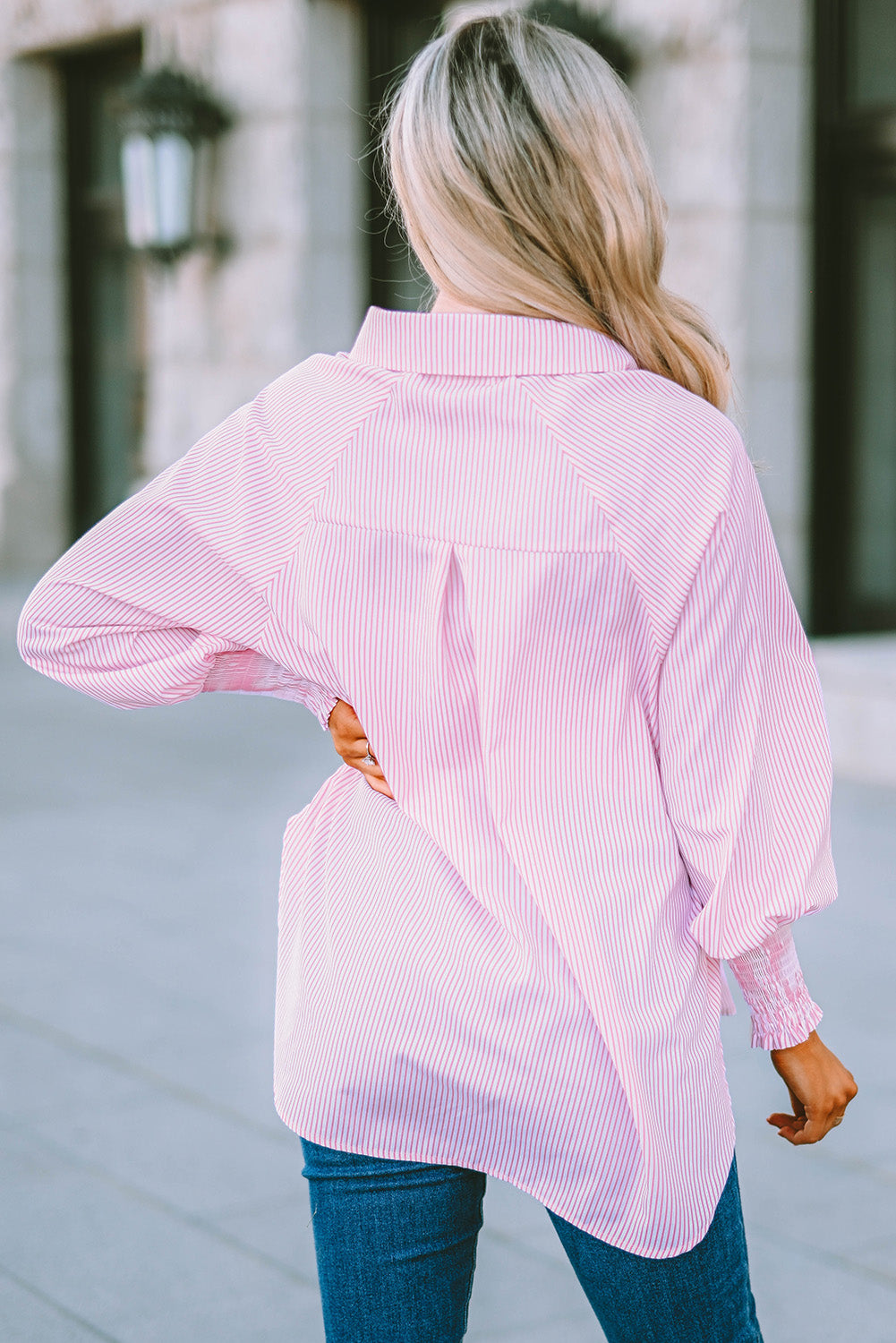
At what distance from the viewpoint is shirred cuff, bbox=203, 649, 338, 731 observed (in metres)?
1.62

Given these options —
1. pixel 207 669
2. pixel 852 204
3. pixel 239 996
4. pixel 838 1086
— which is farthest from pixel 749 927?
pixel 852 204

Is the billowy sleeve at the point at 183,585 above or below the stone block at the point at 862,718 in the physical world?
above

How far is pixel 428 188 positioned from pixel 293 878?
23.8 inches

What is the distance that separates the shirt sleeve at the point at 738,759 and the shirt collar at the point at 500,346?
15 centimetres

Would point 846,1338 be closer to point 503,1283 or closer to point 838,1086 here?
point 503,1283

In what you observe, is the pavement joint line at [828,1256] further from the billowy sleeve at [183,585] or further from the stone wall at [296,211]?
the stone wall at [296,211]

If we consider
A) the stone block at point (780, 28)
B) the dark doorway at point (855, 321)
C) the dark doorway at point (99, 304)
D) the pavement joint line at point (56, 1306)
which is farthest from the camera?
the dark doorway at point (99, 304)

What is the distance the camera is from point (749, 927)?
4.62 ft

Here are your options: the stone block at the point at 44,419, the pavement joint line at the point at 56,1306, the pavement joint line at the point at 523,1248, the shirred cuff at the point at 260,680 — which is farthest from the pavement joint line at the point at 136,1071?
the stone block at the point at 44,419

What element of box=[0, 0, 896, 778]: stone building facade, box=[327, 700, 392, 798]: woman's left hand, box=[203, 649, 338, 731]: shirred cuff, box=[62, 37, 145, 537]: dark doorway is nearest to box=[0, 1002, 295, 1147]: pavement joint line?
box=[203, 649, 338, 731]: shirred cuff

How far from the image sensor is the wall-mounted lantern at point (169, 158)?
972cm

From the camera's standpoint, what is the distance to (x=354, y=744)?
153 cm

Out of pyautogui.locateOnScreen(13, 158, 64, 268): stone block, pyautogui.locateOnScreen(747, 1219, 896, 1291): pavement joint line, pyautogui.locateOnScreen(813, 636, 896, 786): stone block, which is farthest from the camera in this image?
pyautogui.locateOnScreen(13, 158, 64, 268): stone block

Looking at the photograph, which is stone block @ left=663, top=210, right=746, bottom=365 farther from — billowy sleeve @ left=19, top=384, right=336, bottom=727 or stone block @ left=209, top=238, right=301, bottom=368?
billowy sleeve @ left=19, top=384, right=336, bottom=727
